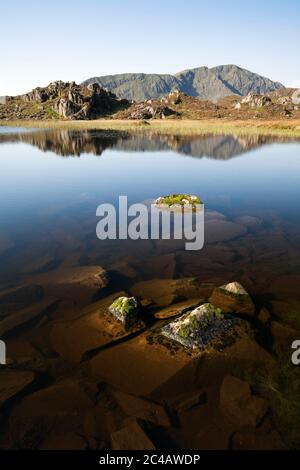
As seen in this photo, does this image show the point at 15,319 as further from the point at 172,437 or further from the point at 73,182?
the point at 73,182

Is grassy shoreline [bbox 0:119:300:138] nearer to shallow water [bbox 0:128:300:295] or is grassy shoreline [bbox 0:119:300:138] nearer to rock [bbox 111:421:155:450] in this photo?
shallow water [bbox 0:128:300:295]

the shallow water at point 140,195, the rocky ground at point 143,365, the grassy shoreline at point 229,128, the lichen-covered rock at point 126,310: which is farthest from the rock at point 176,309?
the grassy shoreline at point 229,128

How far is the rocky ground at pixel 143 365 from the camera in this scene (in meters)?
8.83

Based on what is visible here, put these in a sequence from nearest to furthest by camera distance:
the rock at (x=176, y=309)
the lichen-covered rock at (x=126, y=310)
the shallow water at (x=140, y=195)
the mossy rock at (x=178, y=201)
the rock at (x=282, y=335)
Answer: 1. the rock at (x=282, y=335)
2. the lichen-covered rock at (x=126, y=310)
3. the rock at (x=176, y=309)
4. the shallow water at (x=140, y=195)
5. the mossy rock at (x=178, y=201)

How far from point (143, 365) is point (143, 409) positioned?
178cm

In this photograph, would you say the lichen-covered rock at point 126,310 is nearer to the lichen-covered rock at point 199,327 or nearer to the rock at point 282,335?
the lichen-covered rock at point 199,327

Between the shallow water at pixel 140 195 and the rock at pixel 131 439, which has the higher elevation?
the shallow water at pixel 140 195

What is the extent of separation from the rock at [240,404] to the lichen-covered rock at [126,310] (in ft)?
13.1

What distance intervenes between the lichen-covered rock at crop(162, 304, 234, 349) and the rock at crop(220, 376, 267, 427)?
1.78 m

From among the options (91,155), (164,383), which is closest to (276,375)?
(164,383)

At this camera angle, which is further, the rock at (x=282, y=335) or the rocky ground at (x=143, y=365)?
the rock at (x=282, y=335)

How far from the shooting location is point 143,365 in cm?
1112

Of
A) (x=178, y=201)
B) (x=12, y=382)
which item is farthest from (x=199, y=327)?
(x=178, y=201)

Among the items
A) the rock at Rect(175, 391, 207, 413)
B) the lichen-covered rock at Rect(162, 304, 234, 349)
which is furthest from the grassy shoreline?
the rock at Rect(175, 391, 207, 413)
